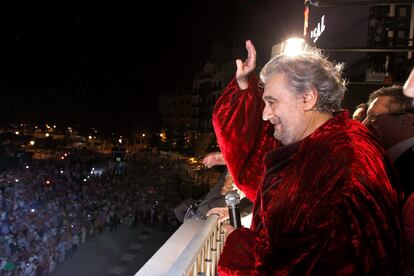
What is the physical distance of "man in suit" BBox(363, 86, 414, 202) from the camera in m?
1.78

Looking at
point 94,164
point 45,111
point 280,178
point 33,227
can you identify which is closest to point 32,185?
point 33,227

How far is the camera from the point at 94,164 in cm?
3056

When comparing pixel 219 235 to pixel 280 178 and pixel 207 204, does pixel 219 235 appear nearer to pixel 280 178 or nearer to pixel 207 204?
pixel 207 204

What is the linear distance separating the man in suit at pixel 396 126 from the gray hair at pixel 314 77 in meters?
0.57

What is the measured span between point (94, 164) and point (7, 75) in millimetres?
11440

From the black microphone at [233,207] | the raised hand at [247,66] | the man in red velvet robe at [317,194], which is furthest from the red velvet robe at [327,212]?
the raised hand at [247,66]

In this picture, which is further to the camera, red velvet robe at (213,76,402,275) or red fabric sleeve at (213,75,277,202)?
red fabric sleeve at (213,75,277,202)

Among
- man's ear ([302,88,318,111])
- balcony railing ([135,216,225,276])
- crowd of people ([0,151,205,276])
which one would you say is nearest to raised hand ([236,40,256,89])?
man's ear ([302,88,318,111])

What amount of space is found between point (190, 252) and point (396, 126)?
123cm

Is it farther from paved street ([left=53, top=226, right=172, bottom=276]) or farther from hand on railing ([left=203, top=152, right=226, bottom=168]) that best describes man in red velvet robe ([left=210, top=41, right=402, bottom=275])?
paved street ([left=53, top=226, right=172, bottom=276])

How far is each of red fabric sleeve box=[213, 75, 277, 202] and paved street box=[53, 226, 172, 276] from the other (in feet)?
33.3

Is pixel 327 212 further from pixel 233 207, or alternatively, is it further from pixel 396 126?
pixel 396 126

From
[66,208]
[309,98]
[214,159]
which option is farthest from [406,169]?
[66,208]

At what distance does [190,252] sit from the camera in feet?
6.54
